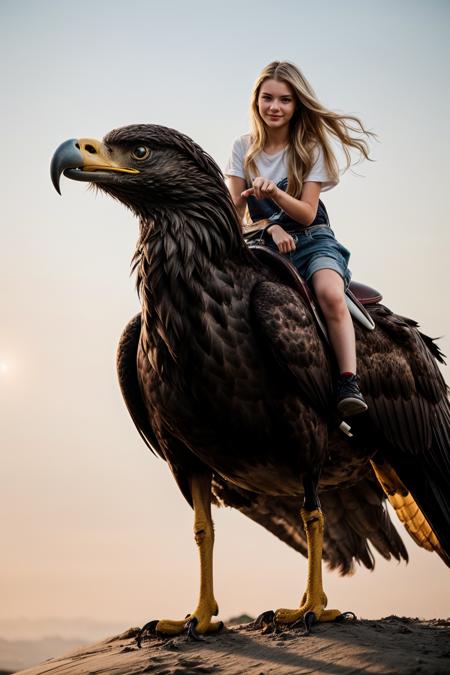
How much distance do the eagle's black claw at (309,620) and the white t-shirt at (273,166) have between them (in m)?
2.95

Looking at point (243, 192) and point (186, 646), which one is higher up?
point (243, 192)

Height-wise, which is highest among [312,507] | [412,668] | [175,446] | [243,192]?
[243,192]

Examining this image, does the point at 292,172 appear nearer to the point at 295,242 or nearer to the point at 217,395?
the point at 295,242

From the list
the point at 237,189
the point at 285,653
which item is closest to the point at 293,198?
the point at 237,189

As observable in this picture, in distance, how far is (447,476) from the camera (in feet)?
22.5

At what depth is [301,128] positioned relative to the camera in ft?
21.9

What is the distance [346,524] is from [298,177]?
308cm

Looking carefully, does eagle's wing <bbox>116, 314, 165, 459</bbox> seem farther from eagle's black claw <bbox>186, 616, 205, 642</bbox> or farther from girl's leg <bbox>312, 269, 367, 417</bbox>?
girl's leg <bbox>312, 269, 367, 417</bbox>

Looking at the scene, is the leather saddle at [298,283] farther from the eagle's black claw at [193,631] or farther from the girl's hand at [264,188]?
the eagle's black claw at [193,631]

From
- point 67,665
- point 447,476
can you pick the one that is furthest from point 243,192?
point 67,665

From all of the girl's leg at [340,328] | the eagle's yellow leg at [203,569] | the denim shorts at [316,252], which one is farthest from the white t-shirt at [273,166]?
the eagle's yellow leg at [203,569]

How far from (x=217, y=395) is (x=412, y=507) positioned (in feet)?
7.32

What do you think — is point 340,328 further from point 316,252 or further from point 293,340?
point 316,252

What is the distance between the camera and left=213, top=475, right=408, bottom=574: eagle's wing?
745 cm
